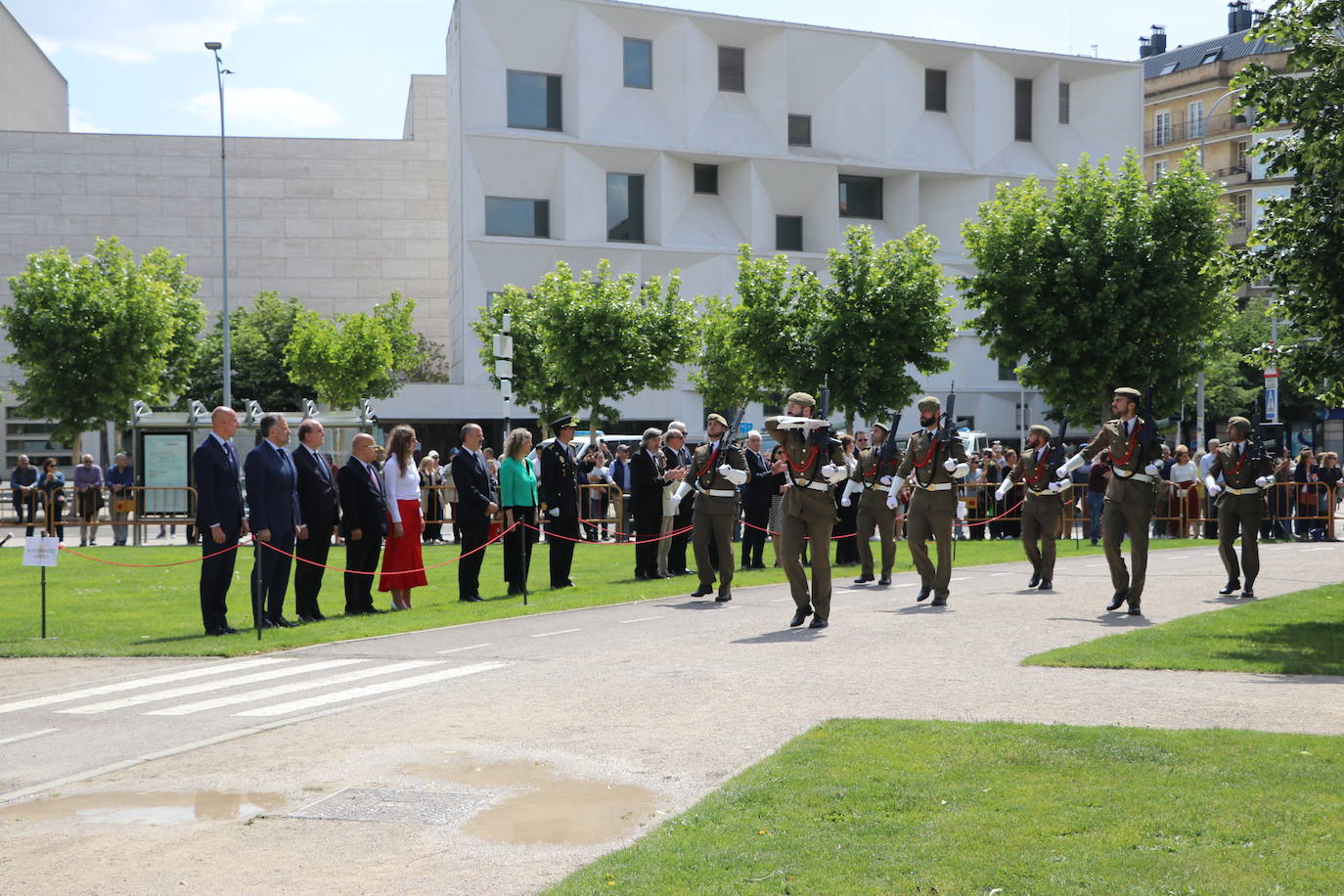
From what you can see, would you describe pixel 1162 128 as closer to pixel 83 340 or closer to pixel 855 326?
pixel 855 326

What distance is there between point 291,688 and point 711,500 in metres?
7.09

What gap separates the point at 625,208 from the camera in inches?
2306

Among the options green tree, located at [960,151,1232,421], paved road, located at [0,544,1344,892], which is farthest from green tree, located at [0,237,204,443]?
paved road, located at [0,544,1344,892]

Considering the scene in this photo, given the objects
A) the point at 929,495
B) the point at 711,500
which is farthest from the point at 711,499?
the point at 929,495

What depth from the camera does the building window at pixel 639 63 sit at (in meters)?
57.9

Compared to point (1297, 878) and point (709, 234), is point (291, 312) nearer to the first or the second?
point (709, 234)

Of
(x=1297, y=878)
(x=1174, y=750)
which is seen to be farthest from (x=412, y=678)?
(x=1297, y=878)

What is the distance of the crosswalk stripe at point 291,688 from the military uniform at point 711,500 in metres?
5.44

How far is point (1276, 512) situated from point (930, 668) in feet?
67.8

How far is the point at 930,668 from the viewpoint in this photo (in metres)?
10.5

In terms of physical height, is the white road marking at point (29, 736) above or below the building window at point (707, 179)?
below

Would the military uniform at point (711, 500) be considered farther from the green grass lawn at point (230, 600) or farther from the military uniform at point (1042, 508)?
the military uniform at point (1042, 508)

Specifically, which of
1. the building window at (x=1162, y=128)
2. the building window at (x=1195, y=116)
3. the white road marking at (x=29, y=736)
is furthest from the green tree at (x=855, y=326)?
the building window at (x=1162, y=128)

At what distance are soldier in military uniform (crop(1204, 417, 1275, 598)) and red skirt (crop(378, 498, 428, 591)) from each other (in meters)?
9.04
